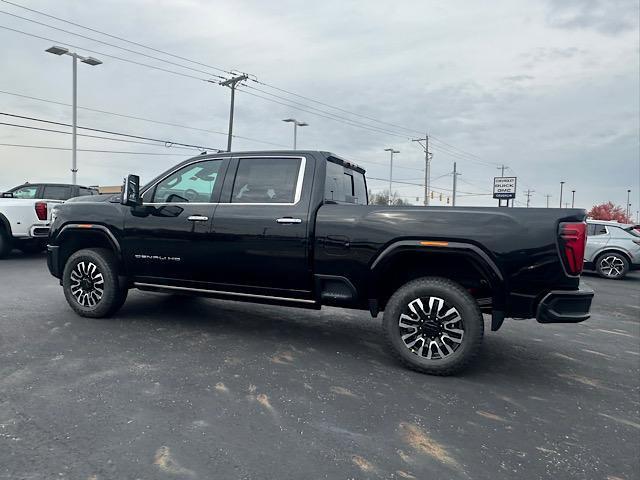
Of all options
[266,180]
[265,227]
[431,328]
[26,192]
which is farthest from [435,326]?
[26,192]

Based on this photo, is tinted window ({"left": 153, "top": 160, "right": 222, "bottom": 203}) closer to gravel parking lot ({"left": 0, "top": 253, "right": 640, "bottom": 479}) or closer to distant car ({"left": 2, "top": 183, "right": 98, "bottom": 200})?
gravel parking lot ({"left": 0, "top": 253, "right": 640, "bottom": 479})

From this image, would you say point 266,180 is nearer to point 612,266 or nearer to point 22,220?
point 22,220

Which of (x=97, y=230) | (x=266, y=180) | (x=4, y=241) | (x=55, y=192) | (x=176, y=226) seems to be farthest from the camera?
(x=55, y=192)

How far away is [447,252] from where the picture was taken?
3842 millimetres

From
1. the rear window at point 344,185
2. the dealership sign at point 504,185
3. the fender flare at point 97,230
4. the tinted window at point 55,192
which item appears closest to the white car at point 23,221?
the tinted window at point 55,192

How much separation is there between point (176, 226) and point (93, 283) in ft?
4.63

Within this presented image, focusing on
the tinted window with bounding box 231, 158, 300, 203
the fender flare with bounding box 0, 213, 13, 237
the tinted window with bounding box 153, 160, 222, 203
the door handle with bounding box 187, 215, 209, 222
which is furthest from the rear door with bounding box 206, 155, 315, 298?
the fender flare with bounding box 0, 213, 13, 237

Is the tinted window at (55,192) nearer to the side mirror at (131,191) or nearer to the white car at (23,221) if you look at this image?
the white car at (23,221)

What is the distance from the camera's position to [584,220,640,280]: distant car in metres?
11.9

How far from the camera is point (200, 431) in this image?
2771 mm

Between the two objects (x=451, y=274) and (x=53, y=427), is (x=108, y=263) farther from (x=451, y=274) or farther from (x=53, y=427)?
(x=451, y=274)

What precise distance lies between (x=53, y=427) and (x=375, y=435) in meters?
2.05

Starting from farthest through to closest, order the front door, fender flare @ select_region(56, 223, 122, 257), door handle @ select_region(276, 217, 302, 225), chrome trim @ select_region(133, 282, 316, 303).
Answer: fender flare @ select_region(56, 223, 122, 257), the front door, chrome trim @ select_region(133, 282, 316, 303), door handle @ select_region(276, 217, 302, 225)

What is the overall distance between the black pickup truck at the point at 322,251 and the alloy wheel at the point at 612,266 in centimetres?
1011
